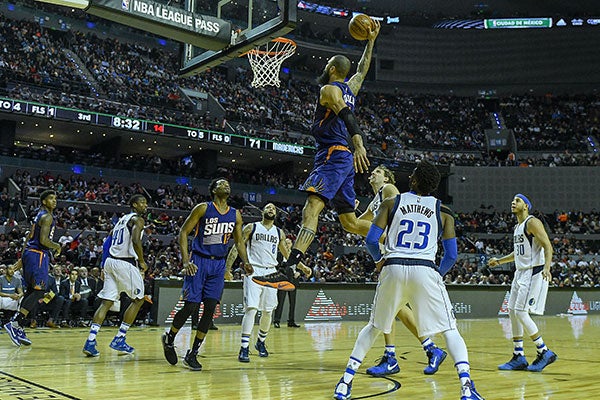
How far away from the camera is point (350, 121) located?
5844 mm

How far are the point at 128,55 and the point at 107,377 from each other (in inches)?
1189

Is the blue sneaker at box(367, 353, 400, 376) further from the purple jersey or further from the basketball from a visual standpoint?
the basketball

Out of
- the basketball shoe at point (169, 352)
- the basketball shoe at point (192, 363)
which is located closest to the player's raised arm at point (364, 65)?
the basketball shoe at point (192, 363)

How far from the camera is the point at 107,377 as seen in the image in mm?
6254

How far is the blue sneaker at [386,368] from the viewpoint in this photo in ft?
22.4

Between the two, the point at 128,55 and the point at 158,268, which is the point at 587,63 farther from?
A: the point at 158,268

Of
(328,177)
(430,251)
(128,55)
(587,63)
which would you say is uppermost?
(587,63)

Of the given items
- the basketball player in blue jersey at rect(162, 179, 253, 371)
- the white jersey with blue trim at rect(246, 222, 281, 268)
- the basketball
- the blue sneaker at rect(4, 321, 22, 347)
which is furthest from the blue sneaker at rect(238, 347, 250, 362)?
the basketball

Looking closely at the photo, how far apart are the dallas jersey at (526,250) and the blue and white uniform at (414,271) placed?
345cm

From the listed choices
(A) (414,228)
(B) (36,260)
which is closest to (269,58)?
(B) (36,260)

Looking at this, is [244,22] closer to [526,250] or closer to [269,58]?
[526,250]

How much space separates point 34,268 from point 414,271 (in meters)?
6.94

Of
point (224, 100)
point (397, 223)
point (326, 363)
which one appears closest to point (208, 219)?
point (326, 363)

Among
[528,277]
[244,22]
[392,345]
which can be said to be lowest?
[392,345]
